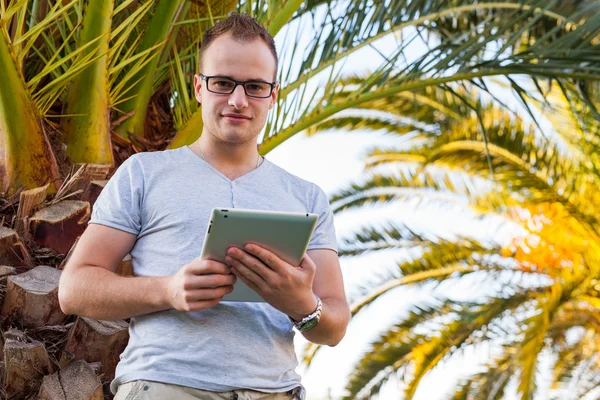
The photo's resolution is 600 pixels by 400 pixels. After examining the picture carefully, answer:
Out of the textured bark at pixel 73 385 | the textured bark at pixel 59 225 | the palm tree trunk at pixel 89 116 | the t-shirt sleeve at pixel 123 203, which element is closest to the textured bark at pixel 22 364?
the textured bark at pixel 73 385

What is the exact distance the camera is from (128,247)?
2184 mm

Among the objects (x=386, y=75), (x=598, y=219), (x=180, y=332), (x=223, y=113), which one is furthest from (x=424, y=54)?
(x=598, y=219)

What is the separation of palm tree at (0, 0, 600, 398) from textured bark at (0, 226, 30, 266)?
0.03 meters

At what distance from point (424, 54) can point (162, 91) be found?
59.1 inches

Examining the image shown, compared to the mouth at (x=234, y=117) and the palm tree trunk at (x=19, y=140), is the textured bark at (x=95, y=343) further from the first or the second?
the mouth at (x=234, y=117)

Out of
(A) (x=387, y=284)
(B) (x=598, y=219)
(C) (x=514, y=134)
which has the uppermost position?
(C) (x=514, y=134)

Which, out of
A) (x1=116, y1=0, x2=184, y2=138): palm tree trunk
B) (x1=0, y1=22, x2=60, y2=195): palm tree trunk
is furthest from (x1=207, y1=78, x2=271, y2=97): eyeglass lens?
(x1=116, y1=0, x2=184, y2=138): palm tree trunk

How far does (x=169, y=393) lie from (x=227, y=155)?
2.30ft

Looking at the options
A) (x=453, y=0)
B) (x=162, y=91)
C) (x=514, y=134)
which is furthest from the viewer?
(x=514, y=134)

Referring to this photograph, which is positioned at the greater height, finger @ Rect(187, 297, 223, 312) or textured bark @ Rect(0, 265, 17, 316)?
finger @ Rect(187, 297, 223, 312)

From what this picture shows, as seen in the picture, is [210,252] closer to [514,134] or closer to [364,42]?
[364,42]

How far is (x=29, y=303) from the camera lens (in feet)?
10.3

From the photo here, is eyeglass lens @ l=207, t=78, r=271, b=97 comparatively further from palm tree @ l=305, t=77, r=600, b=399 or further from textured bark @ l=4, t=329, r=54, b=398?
palm tree @ l=305, t=77, r=600, b=399

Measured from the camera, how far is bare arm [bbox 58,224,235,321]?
1.91 metres
